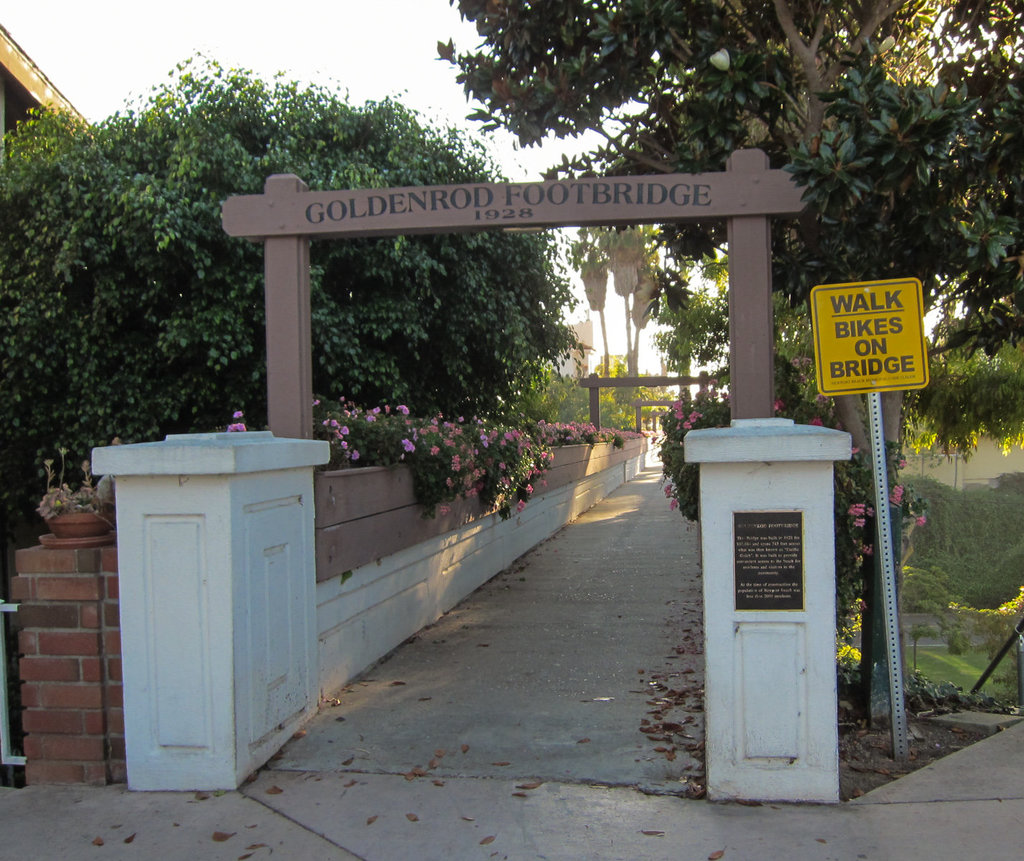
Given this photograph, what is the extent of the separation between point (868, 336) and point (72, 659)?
3.86 meters

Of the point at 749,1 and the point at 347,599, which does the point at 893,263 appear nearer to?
the point at 749,1

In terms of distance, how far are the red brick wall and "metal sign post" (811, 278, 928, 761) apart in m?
3.37

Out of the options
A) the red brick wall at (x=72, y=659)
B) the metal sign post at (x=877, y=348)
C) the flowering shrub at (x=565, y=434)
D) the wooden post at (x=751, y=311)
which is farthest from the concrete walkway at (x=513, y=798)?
the flowering shrub at (x=565, y=434)

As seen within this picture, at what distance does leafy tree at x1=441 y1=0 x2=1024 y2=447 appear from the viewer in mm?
5043

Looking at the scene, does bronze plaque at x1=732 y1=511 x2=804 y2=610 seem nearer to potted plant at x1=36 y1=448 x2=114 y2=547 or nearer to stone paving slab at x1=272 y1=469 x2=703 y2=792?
stone paving slab at x1=272 y1=469 x2=703 y2=792

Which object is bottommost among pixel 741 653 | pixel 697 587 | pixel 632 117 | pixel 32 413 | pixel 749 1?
pixel 697 587

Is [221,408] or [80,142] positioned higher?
[80,142]

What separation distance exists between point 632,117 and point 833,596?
15.0 ft

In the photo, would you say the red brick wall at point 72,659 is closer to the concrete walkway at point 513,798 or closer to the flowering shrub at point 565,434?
the concrete walkway at point 513,798

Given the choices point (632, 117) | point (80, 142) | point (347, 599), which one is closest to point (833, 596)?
point (347, 599)

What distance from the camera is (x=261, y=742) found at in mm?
4434

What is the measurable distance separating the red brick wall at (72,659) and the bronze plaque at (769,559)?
268cm

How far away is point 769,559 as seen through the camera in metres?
4.10

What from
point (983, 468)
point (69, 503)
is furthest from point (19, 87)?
point (983, 468)
